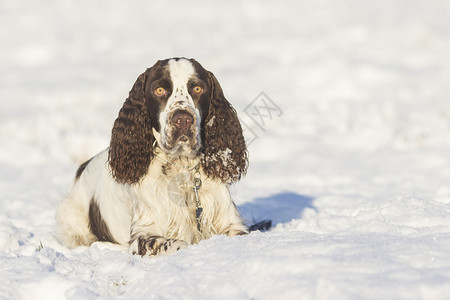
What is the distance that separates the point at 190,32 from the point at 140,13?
7.34ft

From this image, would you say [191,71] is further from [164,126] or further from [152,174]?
[152,174]

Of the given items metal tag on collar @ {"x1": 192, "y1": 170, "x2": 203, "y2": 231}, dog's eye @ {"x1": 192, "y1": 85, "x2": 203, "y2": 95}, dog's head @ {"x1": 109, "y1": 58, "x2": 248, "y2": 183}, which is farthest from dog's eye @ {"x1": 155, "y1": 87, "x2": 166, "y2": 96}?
metal tag on collar @ {"x1": 192, "y1": 170, "x2": 203, "y2": 231}

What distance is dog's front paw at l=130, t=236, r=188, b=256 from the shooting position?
3508 millimetres

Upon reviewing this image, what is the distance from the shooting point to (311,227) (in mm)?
4395

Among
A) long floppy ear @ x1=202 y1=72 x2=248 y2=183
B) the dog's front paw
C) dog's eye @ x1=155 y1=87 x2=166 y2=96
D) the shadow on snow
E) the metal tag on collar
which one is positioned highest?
dog's eye @ x1=155 y1=87 x2=166 y2=96

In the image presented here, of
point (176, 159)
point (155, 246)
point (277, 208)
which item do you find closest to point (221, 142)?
point (176, 159)

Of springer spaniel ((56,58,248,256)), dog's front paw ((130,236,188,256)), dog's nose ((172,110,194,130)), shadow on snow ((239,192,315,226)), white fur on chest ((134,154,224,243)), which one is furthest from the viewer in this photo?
shadow on snow ((239,192,315,226))

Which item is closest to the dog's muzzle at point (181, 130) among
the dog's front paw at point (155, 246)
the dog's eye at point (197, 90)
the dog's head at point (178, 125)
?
the dog's head at point (178, 125)

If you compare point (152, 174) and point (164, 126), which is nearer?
point (164, 126)

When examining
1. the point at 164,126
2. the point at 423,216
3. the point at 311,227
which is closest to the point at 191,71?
the point at 164,126

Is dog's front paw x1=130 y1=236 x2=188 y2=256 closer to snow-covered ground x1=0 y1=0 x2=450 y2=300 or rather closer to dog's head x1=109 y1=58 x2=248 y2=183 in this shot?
snow-covered ground x1=0 y1=0 x2=450 y2=300

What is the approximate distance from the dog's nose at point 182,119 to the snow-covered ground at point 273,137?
77 centimetres

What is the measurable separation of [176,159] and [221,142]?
364 millimetres

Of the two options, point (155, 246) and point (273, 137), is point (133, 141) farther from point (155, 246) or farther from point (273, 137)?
point (273, 137)
